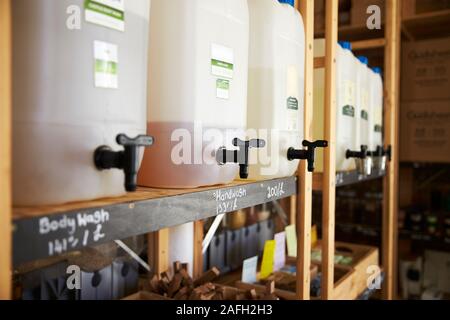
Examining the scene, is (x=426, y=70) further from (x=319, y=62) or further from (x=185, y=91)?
(x=185, y=91)

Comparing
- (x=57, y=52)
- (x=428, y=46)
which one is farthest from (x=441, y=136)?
(x=57, y=52)

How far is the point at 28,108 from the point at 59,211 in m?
0.16

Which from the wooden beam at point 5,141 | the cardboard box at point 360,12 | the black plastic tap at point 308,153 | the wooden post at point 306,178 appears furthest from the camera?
the cardboard box at point 360,12

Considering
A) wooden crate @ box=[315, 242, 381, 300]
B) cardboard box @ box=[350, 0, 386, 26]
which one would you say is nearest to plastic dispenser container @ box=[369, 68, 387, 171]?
wooden crate @ box=[315, 242, 381, 300]

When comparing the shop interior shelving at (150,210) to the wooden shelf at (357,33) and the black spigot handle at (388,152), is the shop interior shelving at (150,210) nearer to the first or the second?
the black spigot handle at (388,152)

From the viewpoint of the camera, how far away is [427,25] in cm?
278

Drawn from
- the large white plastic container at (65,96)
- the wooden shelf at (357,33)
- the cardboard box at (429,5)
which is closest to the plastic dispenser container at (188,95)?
the large white plastic container at (65,96)

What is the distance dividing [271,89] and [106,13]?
21.3 inches

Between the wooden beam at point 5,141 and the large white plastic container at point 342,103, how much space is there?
1.20 meters

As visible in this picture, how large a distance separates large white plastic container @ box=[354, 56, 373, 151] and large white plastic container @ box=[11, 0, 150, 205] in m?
1.29

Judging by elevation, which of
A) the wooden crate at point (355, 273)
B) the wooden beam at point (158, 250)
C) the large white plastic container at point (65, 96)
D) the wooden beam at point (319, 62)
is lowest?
the wooden crate at point (355, 273)

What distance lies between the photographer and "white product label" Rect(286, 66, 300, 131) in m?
1.17

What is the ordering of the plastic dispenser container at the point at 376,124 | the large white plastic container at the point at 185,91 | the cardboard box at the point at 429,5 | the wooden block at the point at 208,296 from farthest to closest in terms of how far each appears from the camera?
the cardboard box at the point at 429,5 < the plastic dispenser container at the point at 376,124 < the wooden block at the point at 208,296 < the large white plastic container at the point at 185,91

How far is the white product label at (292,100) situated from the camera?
1174 millimetres
